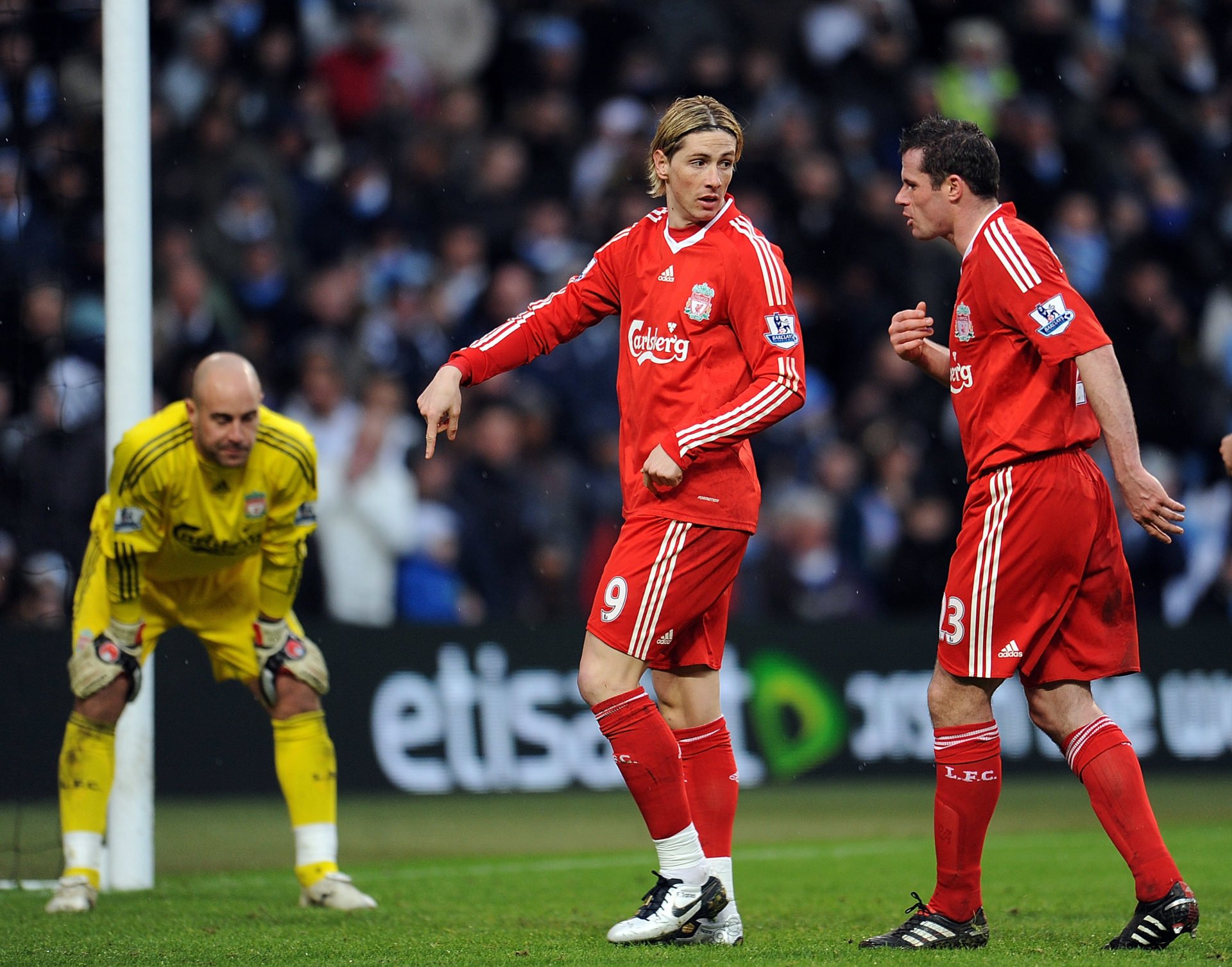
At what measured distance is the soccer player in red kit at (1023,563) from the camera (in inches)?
167

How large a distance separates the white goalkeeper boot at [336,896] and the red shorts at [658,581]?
1614 mm

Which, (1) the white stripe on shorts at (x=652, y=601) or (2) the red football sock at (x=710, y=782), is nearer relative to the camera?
(1) the white stripe on shorts at (x=652, y=601)

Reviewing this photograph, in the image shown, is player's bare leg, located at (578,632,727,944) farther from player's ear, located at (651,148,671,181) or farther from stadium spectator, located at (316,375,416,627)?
stadium spectator, located at (316,375,416,627)

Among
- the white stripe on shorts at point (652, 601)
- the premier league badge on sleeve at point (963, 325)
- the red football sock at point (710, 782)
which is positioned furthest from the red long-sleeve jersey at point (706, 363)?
the red football sock at point (710, 782)

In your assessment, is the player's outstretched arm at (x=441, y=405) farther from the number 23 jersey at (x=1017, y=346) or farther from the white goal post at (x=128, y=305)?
the white goal post at (x=128, y=305)

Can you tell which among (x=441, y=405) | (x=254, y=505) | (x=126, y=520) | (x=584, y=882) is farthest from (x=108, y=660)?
(x=584, y=882)

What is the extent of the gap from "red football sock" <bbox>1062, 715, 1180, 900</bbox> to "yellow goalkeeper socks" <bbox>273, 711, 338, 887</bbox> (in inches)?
105

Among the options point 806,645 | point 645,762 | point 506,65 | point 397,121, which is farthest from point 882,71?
point 645,762

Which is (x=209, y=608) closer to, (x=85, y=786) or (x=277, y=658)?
(x=277, y=658)

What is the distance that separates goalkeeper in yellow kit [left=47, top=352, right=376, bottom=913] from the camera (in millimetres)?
5469

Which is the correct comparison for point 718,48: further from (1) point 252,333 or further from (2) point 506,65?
(1) point 252,333

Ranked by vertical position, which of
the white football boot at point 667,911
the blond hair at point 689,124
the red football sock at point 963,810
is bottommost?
the white football boot at point 667,911

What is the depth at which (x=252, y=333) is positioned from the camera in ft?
34.8

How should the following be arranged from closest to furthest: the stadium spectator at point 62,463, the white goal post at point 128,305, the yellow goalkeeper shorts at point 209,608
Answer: the yellow goalkeeper shorts at point 209,608 < the white goal post at point 128,305 < the stadium spectator at point 62,463
